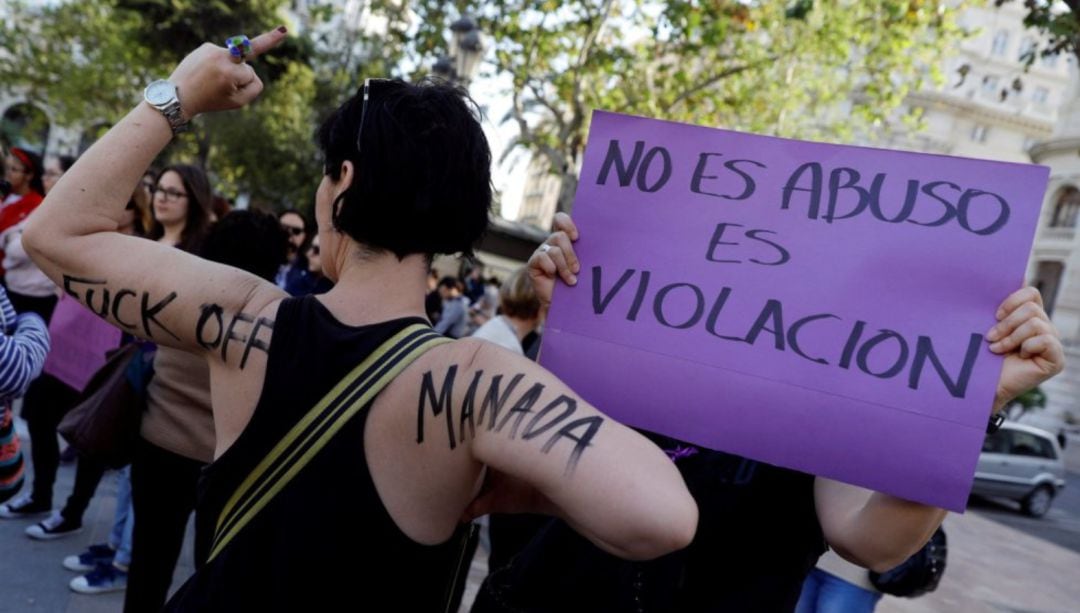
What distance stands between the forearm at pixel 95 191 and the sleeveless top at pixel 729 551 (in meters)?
1.07

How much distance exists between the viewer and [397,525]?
4.17 feet

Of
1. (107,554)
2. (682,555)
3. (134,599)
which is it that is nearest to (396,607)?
(682,555)

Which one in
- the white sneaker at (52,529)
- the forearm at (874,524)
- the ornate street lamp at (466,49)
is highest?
the ornate street lamp at (466,49)

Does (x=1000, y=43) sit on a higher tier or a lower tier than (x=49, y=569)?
higher

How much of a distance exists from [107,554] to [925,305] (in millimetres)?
3974

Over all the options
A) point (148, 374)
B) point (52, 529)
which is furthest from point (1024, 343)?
point (52, 529)

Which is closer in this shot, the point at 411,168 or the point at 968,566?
the point at 411,168

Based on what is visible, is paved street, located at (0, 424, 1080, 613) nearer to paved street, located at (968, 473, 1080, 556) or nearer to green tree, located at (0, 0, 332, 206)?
paved street, located at (968, 473, 1080, 556)

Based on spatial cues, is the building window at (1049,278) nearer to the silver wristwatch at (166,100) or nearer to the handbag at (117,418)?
the handbag at (117,418)

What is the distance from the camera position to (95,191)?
1.33 metres

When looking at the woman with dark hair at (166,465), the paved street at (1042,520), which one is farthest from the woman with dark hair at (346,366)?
the paved street at (1042,520)

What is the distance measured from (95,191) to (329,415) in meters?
0.53

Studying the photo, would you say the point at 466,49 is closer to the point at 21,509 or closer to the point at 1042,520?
the point at 21,509

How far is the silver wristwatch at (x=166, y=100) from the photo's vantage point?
1.37 meters
